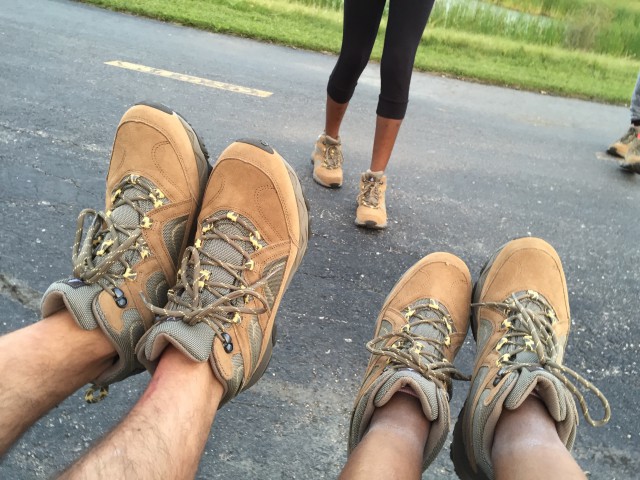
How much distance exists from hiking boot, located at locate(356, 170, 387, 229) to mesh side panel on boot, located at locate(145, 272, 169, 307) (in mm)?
1231

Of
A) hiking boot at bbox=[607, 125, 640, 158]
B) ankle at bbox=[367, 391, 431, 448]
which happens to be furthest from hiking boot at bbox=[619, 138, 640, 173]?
ankle at bbox=[367, 391, 431, 448]

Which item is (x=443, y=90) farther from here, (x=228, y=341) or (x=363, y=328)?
(x=228, y=341)

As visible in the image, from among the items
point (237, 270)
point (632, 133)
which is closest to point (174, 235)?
point (237, 270)

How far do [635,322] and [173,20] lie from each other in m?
5.35

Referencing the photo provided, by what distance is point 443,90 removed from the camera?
534cm

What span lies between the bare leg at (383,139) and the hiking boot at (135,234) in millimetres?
991

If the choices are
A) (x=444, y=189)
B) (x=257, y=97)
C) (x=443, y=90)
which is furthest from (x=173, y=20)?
(x=444, y=189)

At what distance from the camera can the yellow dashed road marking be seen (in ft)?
13.5

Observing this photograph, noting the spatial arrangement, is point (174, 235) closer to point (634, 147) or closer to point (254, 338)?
point (254, 338)

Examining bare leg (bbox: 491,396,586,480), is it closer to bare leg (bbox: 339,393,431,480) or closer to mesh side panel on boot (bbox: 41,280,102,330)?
bare leg (bbox: 339,393,431,480)

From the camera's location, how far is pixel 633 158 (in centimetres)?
404

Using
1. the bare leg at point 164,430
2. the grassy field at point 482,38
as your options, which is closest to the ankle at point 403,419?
the bare leg at point 164,430

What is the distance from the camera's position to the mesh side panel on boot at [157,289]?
152 centimetres

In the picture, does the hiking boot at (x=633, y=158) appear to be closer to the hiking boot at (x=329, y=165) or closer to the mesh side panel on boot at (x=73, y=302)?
the hiking boot at (x=329, y=165)
